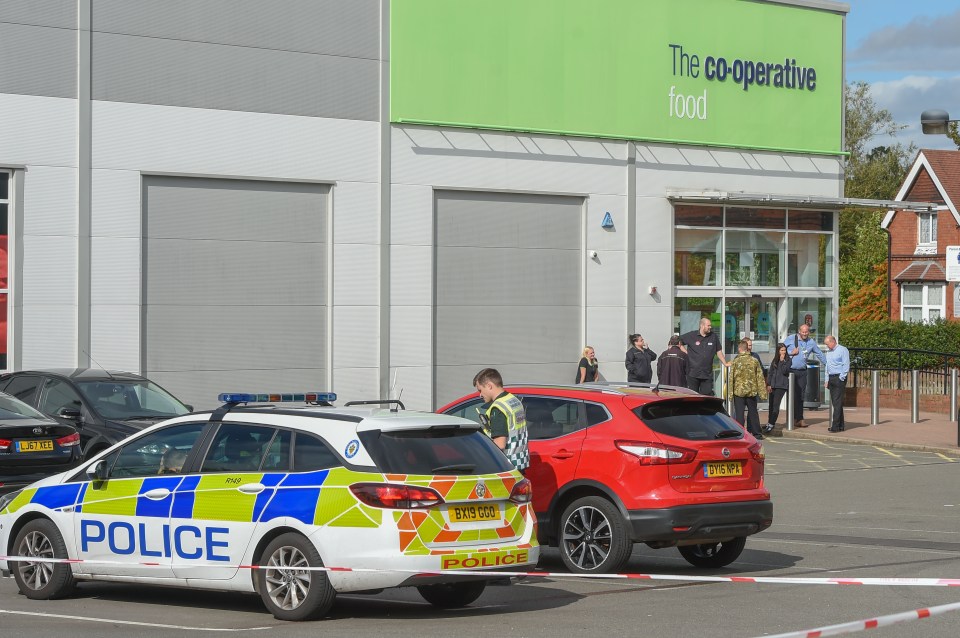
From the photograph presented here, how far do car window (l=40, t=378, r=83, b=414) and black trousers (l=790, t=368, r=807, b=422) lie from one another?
13.6m

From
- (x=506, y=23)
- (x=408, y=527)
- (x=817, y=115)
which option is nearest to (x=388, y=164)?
(x=506, y=23)

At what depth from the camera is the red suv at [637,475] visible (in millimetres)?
10797

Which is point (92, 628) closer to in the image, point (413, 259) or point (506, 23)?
point (413, 259)

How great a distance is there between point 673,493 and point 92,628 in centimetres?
450

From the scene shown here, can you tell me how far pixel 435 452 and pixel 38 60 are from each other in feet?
48.4

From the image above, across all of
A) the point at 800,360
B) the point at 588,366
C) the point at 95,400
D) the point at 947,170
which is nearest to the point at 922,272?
the point at 947,170

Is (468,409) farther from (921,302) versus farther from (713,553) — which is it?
(921,302)

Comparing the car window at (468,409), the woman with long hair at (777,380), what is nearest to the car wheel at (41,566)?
the car window at (468,409)

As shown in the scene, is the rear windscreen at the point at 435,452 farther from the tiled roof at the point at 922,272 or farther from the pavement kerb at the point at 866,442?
the tiled roof at the point at 922,272

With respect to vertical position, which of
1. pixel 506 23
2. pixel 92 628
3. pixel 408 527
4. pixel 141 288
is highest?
pixel 506 23

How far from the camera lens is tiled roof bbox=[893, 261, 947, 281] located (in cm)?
5619

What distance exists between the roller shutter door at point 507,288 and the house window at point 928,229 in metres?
35.2

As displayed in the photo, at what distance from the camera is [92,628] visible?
28.7ft

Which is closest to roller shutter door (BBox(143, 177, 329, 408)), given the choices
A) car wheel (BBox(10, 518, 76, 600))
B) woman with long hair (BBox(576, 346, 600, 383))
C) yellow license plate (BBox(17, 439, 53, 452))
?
woman with long hair (BBox(576, 346, 600, 383))
